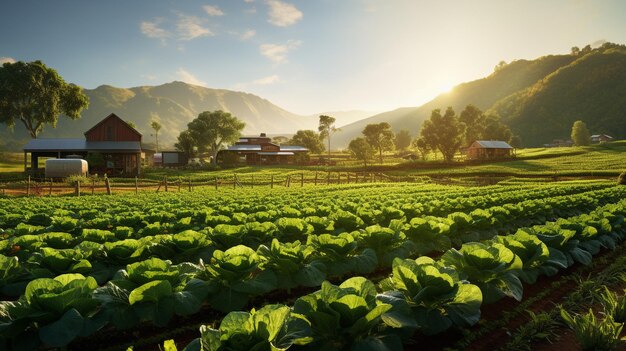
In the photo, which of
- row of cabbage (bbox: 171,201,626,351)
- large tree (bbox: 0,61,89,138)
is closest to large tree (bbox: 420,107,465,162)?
large tree (bbox: 0,61,89,138)

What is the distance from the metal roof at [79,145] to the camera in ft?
152

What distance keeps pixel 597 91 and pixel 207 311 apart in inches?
7055

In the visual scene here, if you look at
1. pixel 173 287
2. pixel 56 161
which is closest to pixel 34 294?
pixel 173 287

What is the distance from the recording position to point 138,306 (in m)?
4.09

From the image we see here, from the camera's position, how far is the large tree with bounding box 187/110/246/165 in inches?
3019

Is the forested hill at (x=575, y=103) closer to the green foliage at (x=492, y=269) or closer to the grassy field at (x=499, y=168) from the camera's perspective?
the grassy field at (x=499, y=168)

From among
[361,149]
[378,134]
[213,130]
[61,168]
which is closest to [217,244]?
[61,168]

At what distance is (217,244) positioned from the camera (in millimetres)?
7645

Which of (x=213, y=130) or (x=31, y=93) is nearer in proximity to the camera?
(x=31, y=93)

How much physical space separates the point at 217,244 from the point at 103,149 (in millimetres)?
48707

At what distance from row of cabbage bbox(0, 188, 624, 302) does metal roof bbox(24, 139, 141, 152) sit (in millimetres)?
43218

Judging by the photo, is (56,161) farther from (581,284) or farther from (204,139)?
(581,284)

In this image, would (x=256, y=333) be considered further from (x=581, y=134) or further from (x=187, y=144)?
(x=581, y=134)

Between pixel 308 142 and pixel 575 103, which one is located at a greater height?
pixel 575 103
